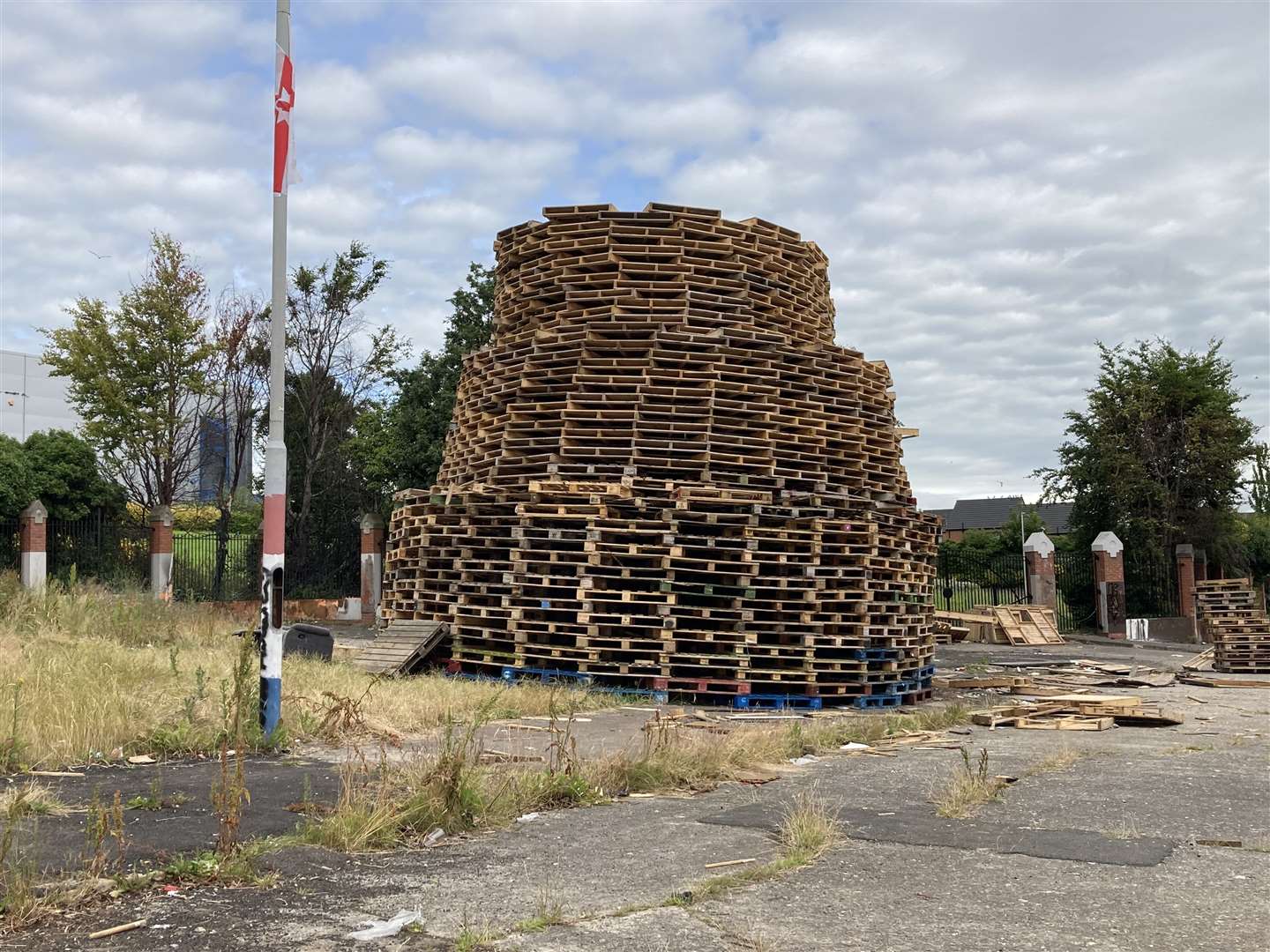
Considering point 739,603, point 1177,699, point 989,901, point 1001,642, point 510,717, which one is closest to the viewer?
point 989,901

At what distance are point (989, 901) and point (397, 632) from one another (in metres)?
11.5

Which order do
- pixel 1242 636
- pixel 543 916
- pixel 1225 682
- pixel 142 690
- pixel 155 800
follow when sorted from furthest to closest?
pixel 1242 636, pixel 1225 682, pixel 142 690, pixel 155 800, pixel 543 916

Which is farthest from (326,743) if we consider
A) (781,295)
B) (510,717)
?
(781,295)

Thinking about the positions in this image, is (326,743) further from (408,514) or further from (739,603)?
(408,514)

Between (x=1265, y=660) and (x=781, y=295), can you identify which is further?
(x=1265, y=660)

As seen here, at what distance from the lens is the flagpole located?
8734mm

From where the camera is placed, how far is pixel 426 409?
3069cm

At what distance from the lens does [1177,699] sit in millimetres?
16406

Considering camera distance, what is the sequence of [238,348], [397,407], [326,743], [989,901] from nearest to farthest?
[989,901] < [326,743] < [397,407] < [238,348]

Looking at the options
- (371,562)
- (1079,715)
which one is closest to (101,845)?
(1079,715)

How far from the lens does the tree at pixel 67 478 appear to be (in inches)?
1025

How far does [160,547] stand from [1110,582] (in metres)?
25.8

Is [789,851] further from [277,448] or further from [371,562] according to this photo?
[371,562]

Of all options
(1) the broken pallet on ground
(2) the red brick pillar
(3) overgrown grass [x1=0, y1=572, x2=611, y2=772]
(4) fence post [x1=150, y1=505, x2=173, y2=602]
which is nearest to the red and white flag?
(3) overgrown grass [x1=0, y1=572, x2=611, y2=772]
